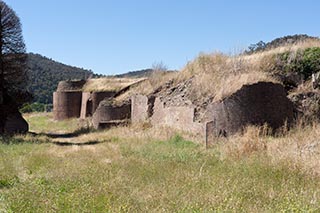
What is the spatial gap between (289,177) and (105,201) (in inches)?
118

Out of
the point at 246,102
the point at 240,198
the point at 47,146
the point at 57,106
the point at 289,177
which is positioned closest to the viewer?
the point at 240,198

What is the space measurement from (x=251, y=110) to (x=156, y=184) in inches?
232

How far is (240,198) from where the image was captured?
5574 mm

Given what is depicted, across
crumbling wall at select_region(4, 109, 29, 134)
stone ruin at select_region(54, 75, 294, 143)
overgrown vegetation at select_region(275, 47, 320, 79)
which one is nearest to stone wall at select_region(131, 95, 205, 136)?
stone ruin at select_region(54, 75, 294, 143)

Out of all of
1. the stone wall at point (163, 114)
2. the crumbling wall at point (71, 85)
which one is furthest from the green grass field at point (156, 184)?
the crumbling wall at point (71, 85)

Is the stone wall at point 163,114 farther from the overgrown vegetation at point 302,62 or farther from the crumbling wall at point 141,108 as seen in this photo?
the overgrown vegetation at point 302,62

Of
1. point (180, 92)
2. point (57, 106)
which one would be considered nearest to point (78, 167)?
point (180, 92)

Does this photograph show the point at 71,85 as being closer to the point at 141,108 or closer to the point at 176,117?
the point at 141,108

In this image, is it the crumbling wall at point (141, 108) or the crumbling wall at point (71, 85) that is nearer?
the crumbling wall at point (141, 108)

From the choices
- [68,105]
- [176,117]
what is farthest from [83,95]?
[176,117]

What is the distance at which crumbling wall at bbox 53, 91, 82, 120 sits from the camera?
106 feet

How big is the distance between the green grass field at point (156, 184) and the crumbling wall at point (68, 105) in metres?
22.0

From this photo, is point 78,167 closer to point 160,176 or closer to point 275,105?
point 160,176

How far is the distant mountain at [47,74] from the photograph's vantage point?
73312mm
